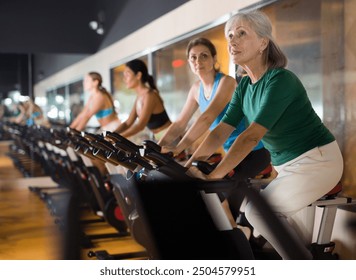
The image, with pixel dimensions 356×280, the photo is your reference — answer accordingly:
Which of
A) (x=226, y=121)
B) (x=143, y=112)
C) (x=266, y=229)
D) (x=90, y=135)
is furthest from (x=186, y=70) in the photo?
(x=266, y=229)

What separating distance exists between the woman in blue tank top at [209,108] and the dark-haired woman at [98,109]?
186cm

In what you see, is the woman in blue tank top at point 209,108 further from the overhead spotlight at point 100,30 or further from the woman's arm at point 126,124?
the overhead spotlight at point 100,30

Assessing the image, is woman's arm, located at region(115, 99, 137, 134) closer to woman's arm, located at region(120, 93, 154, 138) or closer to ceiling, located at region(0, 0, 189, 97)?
woman's arm, located at region(120, 93, 154, 138)

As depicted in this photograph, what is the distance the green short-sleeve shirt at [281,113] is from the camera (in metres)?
2.33

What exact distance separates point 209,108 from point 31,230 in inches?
93.6

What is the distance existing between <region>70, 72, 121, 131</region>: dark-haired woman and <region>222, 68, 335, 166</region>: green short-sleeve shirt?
283 cm

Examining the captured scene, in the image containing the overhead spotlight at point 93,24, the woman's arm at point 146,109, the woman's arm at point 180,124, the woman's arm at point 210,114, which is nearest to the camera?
the woman's arm at point 210,114

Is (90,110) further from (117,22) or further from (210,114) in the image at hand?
(210,114)

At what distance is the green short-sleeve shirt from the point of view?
2.33m

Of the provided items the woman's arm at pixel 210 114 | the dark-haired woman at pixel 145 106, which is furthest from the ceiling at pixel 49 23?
the woman's arm at pixel 210 114

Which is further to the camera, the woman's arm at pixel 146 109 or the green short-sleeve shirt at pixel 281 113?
the woman's arm at pixel 146 109

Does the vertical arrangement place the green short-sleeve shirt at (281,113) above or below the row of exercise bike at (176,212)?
above
